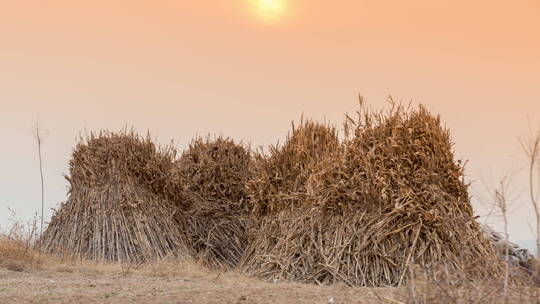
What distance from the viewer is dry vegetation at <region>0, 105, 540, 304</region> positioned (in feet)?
21.7

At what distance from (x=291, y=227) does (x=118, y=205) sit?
311 cm

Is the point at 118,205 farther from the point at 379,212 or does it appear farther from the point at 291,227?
the point at 379,212

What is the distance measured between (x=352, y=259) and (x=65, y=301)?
11.6 feet

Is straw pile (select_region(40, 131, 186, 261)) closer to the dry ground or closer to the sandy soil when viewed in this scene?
the dry ground

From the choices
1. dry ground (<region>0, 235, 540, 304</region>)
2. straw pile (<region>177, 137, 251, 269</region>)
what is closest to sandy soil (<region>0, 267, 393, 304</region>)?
dry ground (<region>0, 235, 540, 304</region>)

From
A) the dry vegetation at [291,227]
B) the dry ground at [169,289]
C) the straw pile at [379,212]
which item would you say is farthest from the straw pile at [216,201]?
the straw pile at [379,212]

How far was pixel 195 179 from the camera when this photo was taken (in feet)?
36.4

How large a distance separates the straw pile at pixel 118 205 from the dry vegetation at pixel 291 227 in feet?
0.07

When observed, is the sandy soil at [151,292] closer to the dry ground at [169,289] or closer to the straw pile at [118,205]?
the dry ground at [169,289]

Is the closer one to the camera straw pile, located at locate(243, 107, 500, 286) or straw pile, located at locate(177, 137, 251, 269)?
straw pile, located at locate(243, 107, 500, 286)

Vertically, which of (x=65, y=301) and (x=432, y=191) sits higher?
(x=432, y=191)

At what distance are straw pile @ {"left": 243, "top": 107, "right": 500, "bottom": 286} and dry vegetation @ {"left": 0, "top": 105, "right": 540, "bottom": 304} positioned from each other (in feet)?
0.05

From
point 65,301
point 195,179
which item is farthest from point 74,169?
point 65,301

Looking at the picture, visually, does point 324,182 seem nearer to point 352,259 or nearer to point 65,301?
point 352,259
